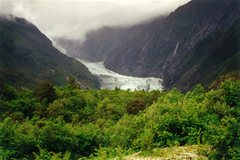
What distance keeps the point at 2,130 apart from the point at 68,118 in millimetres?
31546

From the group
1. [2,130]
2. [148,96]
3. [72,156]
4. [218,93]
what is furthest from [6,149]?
[148,96]

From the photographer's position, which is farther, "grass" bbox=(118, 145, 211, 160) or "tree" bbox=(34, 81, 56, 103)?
"tree" bbox=(34, 81, 56, 103)

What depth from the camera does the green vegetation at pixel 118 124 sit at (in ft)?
89.9

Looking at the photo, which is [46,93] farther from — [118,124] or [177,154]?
[177,154]

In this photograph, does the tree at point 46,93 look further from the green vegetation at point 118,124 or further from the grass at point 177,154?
the grass at point 177,154

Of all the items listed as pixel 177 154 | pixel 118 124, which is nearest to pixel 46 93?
pixel 118 124

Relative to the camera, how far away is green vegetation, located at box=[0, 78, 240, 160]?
2739 centimetres

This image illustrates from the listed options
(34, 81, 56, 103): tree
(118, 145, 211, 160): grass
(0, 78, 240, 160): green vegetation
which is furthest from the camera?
(34, 81, 56, 103): tree

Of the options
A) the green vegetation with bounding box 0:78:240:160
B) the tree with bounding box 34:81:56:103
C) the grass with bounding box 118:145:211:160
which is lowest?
the grass with bounding box 118:145:211:160

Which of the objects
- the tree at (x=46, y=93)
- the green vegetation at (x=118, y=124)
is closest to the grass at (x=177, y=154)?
the green vegetation at (x=118, y=124)

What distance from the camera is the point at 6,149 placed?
4706 centimetres

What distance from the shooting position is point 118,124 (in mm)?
57156

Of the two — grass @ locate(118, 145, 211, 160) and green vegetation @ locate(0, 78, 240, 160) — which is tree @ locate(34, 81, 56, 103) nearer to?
green vegetation @ locate(0, 78, 240, 160)

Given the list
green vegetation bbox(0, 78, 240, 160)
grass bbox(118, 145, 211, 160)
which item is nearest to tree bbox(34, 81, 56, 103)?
green vegetation bbox(0, 78, 240, 160)
